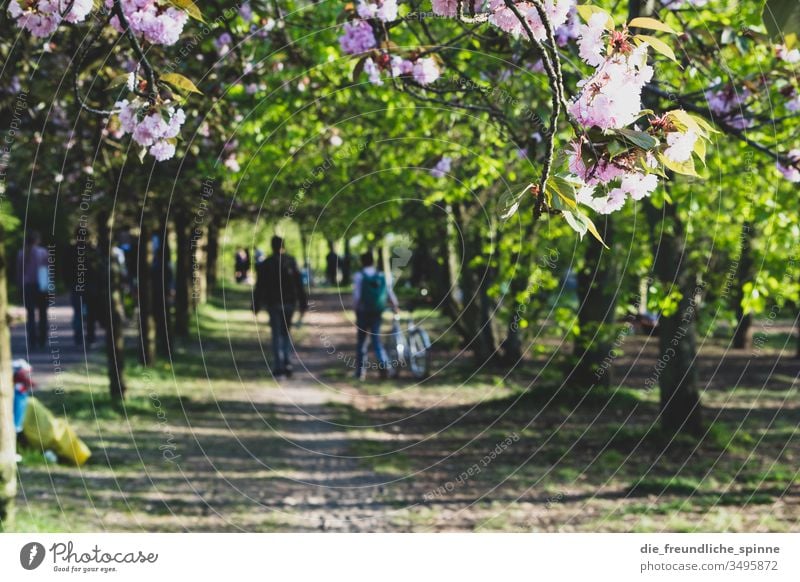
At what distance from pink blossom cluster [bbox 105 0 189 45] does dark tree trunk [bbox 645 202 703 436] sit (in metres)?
6.79

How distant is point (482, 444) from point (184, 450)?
11.2 feet

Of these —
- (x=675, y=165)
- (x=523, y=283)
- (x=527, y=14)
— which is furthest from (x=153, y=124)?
(x=523, y=283)

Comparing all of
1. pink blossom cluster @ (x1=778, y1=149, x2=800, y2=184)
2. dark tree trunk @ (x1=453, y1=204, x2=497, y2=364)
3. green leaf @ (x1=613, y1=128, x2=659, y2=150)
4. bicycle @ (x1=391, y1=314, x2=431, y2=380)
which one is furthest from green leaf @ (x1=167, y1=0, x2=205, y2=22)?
dark tree trunk @ (x1=453, y1=204, x2=497, y2=364)

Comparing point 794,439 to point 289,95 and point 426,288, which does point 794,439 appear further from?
point 426,288

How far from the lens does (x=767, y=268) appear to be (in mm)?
9180

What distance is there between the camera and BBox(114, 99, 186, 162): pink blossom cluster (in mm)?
3924

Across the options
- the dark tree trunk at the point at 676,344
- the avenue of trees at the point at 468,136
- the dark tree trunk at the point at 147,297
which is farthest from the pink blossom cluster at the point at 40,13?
the dark tree trunk at the point at 147,297

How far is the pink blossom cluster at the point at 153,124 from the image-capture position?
12.9ft

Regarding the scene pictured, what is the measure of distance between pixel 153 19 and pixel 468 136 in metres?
8.52

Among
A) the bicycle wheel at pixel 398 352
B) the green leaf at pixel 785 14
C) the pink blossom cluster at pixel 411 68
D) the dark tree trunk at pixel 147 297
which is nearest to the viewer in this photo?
the green leaf at pixel 785 14

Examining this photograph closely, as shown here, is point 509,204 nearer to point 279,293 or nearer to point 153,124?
point 153,124

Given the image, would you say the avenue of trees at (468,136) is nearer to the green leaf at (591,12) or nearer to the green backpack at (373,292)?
the green leaf at (591,12)

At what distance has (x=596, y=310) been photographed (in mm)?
12695

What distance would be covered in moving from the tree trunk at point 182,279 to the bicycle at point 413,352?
5.38 meters
